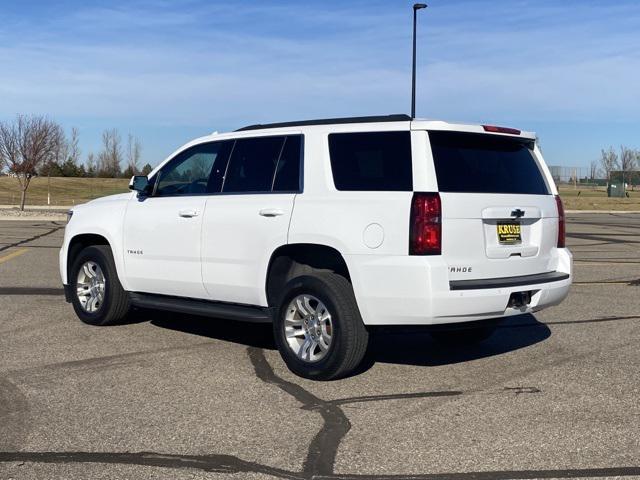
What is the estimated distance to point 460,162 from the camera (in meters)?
5.99

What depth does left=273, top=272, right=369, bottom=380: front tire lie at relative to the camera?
5.89 m

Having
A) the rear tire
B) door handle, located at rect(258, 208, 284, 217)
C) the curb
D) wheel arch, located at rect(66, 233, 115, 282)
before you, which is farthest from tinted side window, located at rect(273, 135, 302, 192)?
the curb

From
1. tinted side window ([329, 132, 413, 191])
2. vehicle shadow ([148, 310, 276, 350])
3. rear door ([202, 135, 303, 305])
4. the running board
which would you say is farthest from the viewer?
vehicle shadow ([148, 310, 276, 350])

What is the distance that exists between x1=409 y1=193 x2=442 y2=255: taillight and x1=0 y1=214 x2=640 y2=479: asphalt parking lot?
87 cm

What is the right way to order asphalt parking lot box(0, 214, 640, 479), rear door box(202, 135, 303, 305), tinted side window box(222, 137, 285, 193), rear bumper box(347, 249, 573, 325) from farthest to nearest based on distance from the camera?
tinted side window box(222, 137, 285, 193)
rear door box(202, 135, 303, 305)
rear bumper box(347, 249, 573, 325)
asphalt parking lot box(0, 214, 640, 479)

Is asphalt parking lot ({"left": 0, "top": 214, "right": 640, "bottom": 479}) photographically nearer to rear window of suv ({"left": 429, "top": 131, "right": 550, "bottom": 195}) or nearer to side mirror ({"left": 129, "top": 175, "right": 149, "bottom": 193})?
rear window of suv ({"left": 429, "top": 131, "right": 550, "bottom": 195})

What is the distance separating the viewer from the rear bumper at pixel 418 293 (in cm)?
557

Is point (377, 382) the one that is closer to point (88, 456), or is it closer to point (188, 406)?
point (188, 406)

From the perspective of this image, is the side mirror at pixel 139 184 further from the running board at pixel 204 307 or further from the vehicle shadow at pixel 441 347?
the vehicle shadow at pixel 441 347

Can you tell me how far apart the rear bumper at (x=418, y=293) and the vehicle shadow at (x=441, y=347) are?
0.72 meters

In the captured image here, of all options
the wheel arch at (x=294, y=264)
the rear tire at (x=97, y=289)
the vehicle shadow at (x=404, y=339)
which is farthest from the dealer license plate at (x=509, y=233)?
the rear tire at (x=97, y=289)

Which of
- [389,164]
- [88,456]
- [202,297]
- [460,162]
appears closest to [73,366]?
[202,297]

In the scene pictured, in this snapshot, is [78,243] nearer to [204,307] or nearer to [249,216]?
[204,307]

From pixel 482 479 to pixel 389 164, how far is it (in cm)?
260
